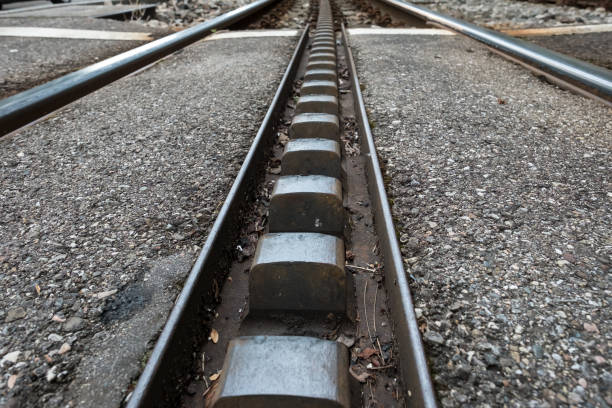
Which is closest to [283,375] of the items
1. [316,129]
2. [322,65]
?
[316,129]

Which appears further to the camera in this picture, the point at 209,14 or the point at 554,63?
the point at 209,14

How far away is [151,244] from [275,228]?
0.58m

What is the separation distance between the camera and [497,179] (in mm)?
2266

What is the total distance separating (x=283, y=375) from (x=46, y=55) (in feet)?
19.2

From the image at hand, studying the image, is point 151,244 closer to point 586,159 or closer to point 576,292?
point 576,292

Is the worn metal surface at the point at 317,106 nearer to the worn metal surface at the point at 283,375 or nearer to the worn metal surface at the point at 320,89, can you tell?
the worn metal surface at the point at 320,89

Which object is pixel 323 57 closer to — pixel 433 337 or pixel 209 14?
pixel 433 337

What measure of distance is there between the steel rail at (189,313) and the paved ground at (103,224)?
4.4 inches

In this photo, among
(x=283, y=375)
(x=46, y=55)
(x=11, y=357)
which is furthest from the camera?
(x=46, y=55)

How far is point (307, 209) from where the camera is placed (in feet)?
6.40

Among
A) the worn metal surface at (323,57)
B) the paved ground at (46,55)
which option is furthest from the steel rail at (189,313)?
the paved ground at (46,55)

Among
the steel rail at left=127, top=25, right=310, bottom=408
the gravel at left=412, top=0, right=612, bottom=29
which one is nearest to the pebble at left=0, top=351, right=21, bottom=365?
the steel rail at left=127, top=25, right=310, bottom=408

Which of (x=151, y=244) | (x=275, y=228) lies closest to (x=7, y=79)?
(x=151, y=244)

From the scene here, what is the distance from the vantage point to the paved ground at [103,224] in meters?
1.28
